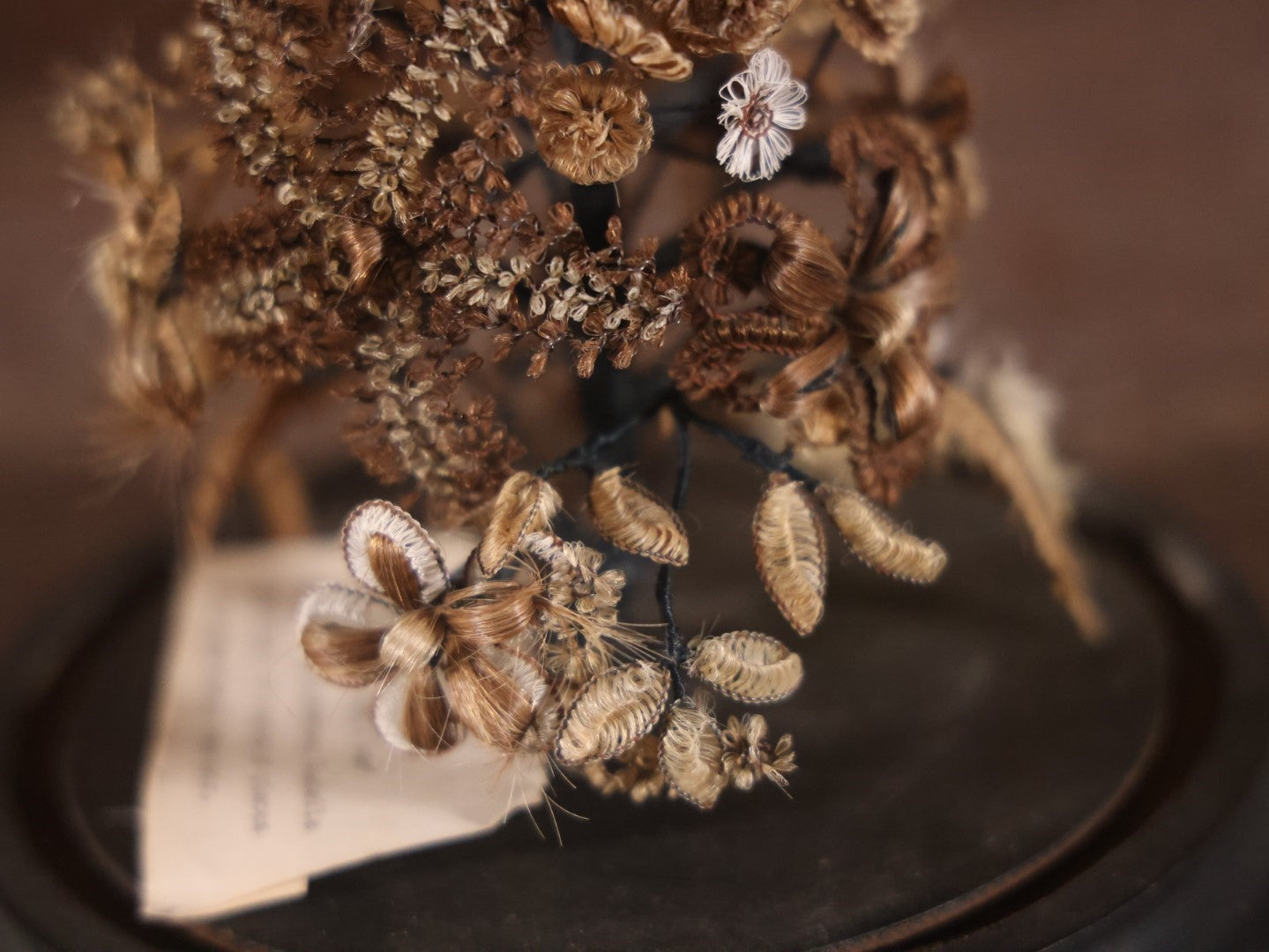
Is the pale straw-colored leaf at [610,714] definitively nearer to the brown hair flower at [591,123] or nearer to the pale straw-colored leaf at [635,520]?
the pale straw-colored leaf at [635,520]

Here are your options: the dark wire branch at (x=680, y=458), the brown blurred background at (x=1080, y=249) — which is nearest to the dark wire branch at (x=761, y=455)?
A: the dark wire branch at (x=680, y=458)

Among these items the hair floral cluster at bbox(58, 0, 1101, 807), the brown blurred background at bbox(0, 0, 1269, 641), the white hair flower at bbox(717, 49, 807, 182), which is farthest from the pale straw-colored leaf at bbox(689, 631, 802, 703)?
the brown blurred background at bbox(0, 0, 1269, 641)

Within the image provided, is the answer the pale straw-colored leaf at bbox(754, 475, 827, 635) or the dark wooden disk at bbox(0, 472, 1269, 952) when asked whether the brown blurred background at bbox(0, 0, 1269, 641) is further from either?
the pale straw-colored leaf at bbox(754, 475, 827, 635)

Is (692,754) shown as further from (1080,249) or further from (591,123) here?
(1080,249)

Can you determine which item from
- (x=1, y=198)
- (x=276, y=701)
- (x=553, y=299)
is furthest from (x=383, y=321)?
(x=1, y=198)

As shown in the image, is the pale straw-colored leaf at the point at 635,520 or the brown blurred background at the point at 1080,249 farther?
the brown blurred background at the point at 1080,249

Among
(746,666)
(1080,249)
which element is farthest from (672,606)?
(1080,249)
